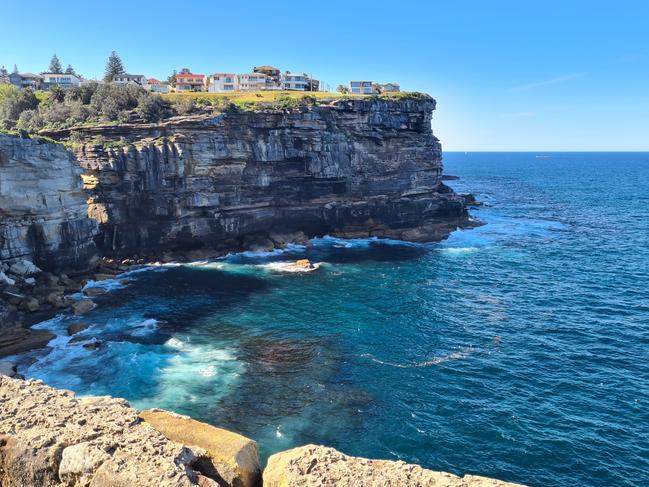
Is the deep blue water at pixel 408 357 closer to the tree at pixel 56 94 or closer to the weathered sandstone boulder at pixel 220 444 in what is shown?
the weathered sandstone boulder at pixel 220 444

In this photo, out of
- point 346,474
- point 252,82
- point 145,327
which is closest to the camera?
point 346,474

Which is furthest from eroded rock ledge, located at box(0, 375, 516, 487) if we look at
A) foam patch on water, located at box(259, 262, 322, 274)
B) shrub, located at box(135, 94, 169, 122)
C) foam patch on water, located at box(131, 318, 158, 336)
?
shrub, located at box(135, 94, 169, 122)

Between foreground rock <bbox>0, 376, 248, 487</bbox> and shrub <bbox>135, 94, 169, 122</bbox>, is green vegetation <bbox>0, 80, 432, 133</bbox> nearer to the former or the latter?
shrub <bbox>135, 94, 169, 122</bbox>

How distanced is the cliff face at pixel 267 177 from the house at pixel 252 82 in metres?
35.3

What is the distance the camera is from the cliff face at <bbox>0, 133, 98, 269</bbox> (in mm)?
50812

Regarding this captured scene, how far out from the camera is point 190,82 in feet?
405

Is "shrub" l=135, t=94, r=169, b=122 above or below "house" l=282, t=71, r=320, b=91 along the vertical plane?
below

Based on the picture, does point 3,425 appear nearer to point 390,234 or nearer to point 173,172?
point 173,172

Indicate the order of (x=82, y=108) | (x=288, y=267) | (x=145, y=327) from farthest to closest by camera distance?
(x=82, y=108) < (x=288, y=267) < (x=145, y=327)

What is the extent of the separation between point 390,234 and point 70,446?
246ft

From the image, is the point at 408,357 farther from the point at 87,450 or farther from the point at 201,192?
the point at 201,192

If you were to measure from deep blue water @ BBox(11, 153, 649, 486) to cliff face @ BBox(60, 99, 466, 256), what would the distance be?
29.5 feet

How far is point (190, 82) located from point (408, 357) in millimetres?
108615

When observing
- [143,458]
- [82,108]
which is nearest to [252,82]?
[82,108]
